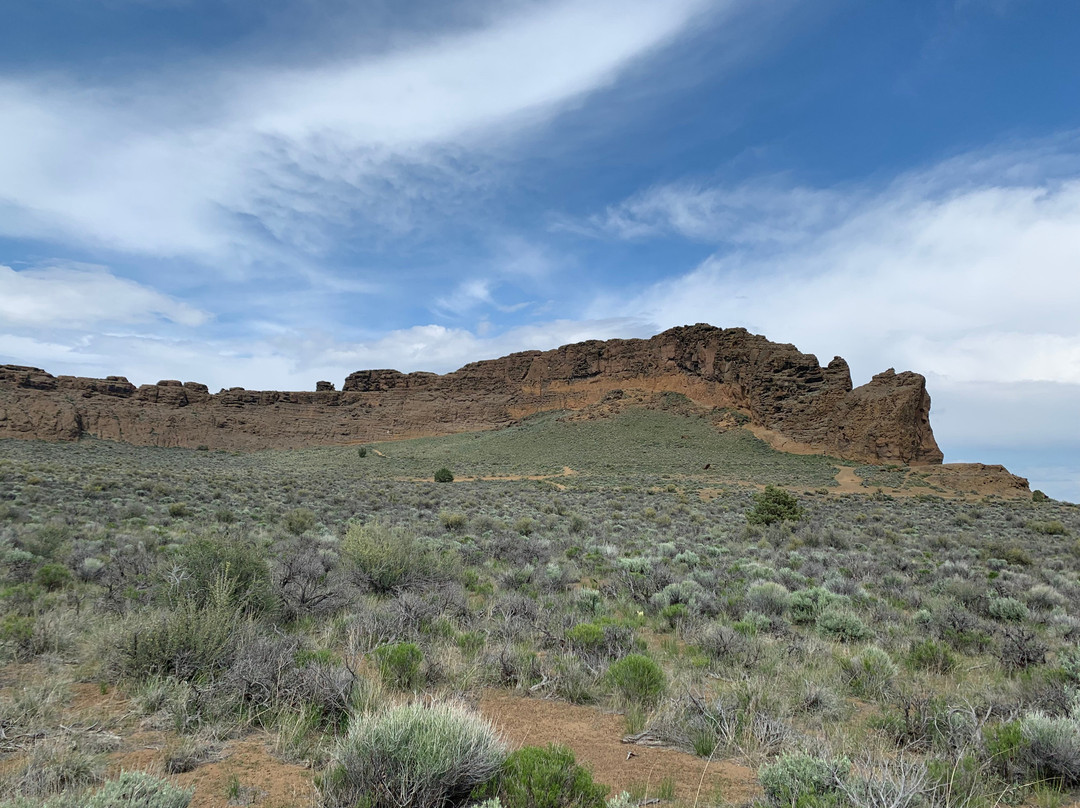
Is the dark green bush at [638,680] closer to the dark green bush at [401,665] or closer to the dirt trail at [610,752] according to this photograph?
the dirt trail at [610,752]

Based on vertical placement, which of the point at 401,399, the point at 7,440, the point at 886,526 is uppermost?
the point at 401,399

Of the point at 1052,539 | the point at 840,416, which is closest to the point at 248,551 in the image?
the point at 1052,539

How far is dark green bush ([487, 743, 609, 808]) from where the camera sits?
270cm

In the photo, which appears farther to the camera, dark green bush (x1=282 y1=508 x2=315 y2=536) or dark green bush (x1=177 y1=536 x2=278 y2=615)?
dark green bush (x1=282 y1=508 x2=315 y2=536)

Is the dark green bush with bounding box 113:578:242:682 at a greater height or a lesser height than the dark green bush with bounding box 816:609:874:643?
lesser

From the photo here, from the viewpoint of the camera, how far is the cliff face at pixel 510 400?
147 feet

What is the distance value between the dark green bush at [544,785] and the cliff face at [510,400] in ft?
156

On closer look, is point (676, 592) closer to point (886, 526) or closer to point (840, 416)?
point (886, 526)

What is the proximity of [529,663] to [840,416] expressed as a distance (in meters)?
49.4

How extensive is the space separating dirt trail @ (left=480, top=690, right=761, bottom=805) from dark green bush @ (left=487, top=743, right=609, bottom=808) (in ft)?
1.11

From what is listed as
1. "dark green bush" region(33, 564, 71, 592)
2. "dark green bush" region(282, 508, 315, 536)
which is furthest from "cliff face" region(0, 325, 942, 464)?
"dark green bush" region(33, 564, 71, 592)

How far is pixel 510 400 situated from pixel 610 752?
244 ft

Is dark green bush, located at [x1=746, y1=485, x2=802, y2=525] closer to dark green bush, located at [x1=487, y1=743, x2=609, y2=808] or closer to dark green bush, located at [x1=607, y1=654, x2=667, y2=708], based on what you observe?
dark green bush, located at [x1=607, y1=654, x2=667, y2=708]

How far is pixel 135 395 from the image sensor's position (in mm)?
66000
